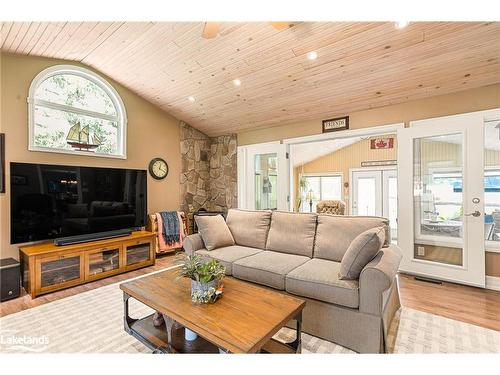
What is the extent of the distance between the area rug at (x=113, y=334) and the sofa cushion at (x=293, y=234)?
902mm

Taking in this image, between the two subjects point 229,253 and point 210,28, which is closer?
point 210,28

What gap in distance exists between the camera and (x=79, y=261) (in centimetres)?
321

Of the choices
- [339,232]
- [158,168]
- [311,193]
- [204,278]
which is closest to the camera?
[204,278]

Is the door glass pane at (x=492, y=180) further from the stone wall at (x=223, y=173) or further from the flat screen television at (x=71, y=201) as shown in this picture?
the flat screen television at (x=71, y=201)

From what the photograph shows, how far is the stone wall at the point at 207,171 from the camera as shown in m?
5.33

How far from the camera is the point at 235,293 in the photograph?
1872 millimetres

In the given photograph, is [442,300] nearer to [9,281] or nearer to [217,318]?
[217,318]

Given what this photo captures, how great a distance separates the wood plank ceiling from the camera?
8.41 ft

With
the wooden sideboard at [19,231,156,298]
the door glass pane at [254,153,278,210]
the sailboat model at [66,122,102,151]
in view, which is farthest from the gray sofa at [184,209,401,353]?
the sailboat model at [66,122,102,151]

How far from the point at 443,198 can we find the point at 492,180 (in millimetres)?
1294

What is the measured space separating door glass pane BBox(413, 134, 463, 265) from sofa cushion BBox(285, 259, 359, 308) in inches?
77.4

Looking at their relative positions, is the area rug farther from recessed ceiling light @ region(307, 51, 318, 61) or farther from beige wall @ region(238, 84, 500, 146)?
recessed ceiling light @ region(307, 51, 318, 61)

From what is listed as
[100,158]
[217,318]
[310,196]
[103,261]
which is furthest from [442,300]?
[310,196]
